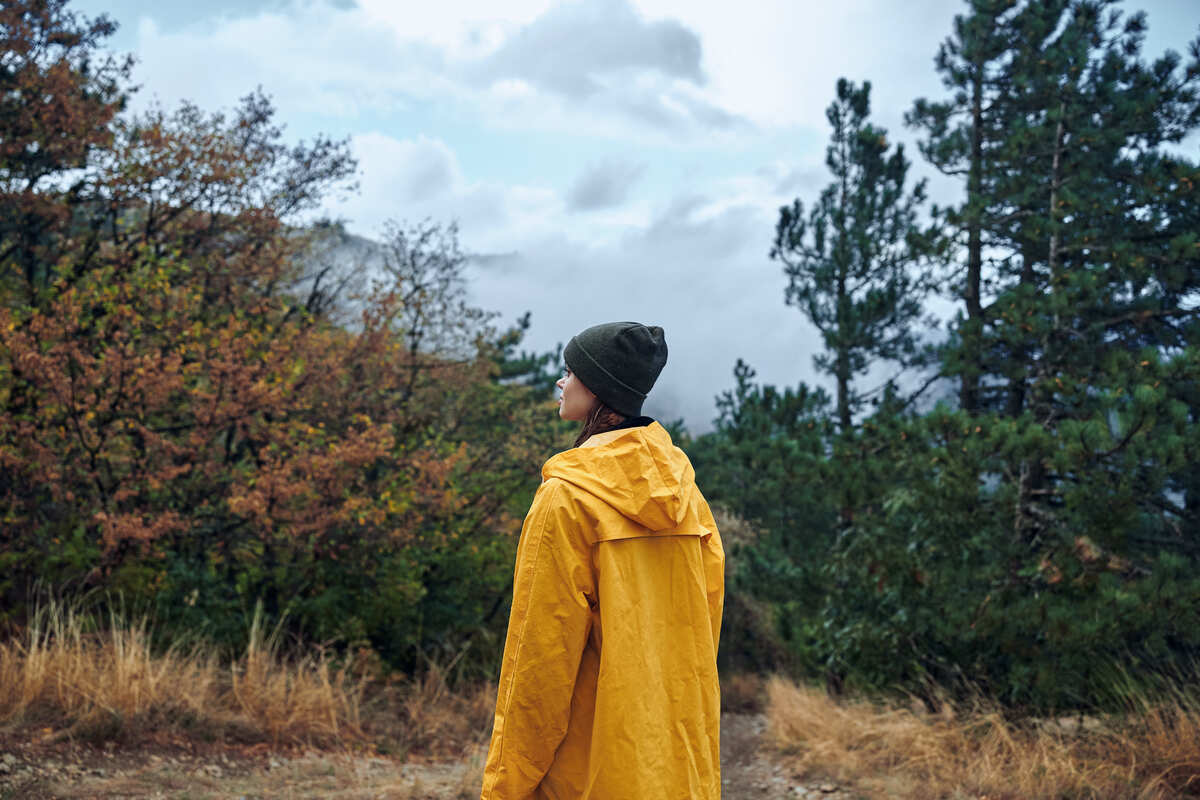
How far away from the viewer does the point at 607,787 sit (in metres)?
1.73

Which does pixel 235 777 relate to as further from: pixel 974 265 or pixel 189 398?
pixel 974 265

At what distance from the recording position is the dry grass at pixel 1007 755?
14.9 ft

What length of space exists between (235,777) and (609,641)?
3.83 metres

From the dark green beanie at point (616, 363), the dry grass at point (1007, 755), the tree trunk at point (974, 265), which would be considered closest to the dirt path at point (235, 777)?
the dry grass at point (1007, 755)

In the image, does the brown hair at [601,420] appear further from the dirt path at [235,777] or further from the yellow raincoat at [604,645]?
the dirt path at [235,777]

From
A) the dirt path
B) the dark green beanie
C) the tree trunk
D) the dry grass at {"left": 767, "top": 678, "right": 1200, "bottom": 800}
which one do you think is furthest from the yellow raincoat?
the tree trunk

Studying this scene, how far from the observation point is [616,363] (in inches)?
77.2

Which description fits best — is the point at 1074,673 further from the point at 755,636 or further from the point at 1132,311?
the point at 755,636

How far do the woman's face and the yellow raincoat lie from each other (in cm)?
18

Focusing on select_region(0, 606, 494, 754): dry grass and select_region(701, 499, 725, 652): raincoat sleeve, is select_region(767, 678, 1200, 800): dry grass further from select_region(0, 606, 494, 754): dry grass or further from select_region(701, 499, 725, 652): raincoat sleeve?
select_region(701, 499, 725, 652): raincoat sleeve

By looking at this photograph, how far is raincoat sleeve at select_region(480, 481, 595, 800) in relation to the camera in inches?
67.6

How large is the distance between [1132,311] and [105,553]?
895 cm

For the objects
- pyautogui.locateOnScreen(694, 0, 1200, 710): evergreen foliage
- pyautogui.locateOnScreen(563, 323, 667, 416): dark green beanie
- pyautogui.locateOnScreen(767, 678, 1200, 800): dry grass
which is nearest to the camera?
pyautogui.locateOnScreen(563, 323, 667, 416): dark green beanie

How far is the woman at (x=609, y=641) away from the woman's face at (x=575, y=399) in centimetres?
14
